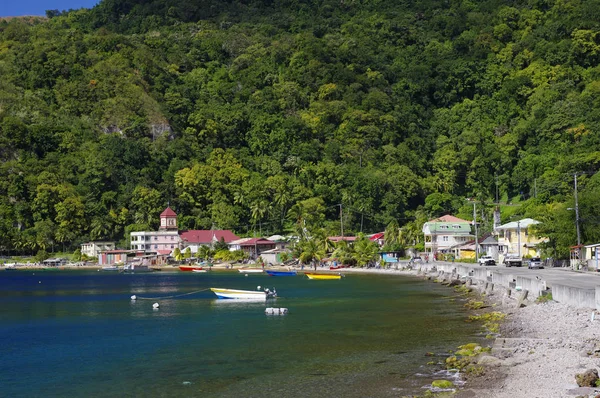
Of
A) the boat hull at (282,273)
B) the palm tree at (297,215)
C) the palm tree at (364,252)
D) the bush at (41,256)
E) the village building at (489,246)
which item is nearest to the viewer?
the village building at (489,246)

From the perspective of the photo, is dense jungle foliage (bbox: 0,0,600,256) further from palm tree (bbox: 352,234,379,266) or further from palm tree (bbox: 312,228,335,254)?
palm tree (bbox: 312,228,335,254)

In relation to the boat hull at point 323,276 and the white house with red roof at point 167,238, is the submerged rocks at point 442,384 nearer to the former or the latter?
Answer: the boat hull at point 323,276

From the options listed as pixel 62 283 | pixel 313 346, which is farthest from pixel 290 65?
pixel 313 346

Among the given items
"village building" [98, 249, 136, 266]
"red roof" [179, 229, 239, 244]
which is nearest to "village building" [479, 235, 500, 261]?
"red roof" [179, 229, 239, 244]

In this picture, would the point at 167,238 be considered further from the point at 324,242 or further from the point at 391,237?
the point at 391,237

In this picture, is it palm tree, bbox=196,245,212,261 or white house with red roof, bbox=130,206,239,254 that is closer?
palm tree, bbox=196,245,212,261

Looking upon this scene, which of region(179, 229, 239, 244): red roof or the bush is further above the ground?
region(179, 229, 239, 244): red roof

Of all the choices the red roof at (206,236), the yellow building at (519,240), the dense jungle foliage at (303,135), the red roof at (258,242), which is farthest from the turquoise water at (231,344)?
the red roof at (206,236)

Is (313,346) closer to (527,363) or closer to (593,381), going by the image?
(527,363)
